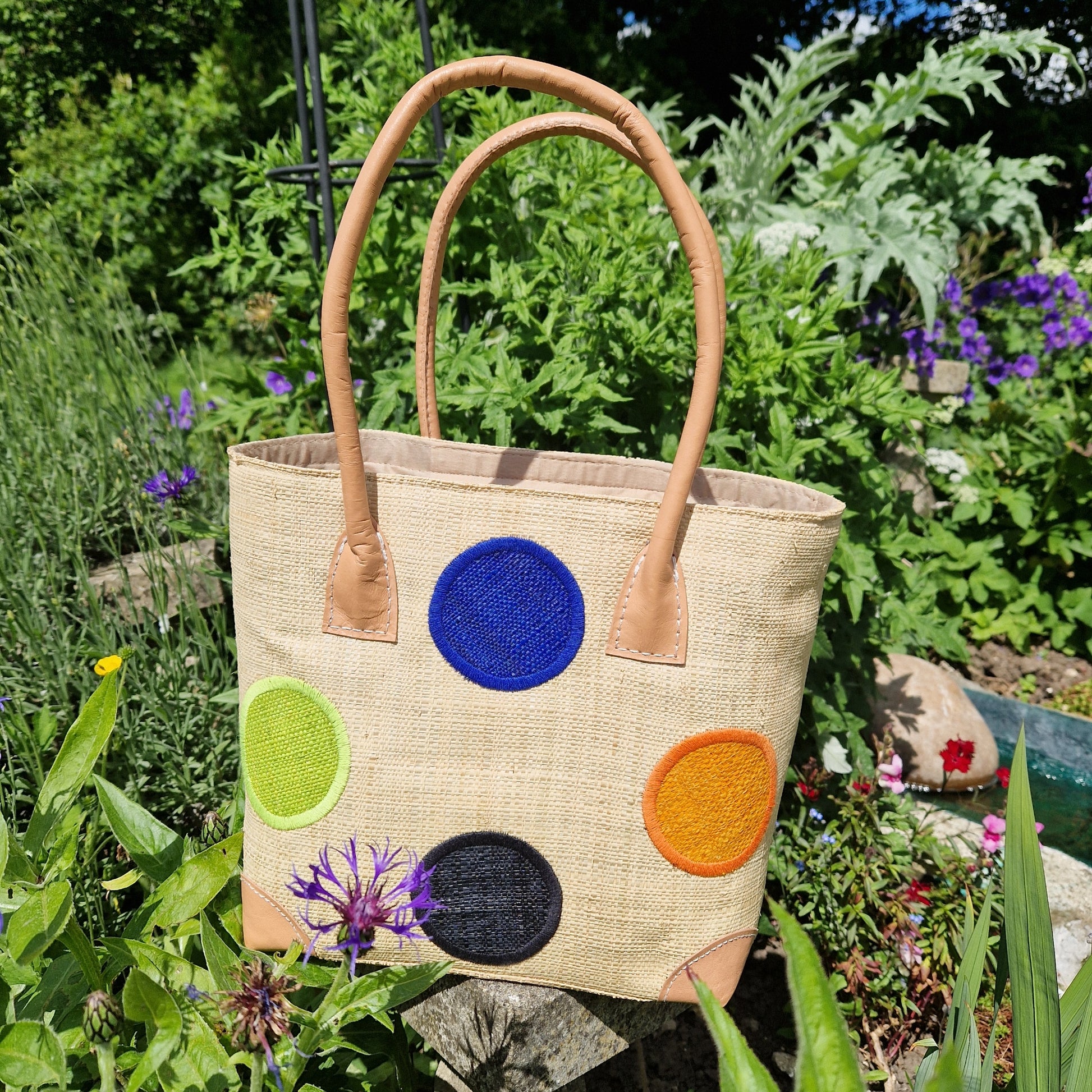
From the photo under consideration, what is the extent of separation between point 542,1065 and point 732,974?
320 millimetres

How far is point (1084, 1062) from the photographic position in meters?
0.87

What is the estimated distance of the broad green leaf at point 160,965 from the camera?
1.01 m

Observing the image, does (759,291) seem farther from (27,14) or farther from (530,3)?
(27,14)

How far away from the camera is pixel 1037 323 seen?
4.23 metres

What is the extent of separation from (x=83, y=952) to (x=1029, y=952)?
3.77 feet

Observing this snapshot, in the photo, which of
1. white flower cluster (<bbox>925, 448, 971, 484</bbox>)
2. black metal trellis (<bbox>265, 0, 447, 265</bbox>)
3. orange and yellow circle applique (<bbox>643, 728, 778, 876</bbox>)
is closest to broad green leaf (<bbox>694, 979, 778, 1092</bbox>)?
→ orange and yellow circle applique (<bbox>643, 728, 778, 876</bbox>)

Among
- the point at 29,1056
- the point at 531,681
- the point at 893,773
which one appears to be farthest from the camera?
the point at 893,773

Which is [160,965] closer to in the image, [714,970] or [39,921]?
[39,921]

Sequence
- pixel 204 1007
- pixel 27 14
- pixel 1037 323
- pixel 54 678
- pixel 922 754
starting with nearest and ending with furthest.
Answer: pixel 204 1007, pixel 54 678, pixel 922 754, pixel 1037 323, pixel 27 14

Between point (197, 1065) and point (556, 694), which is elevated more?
point (556, 694)

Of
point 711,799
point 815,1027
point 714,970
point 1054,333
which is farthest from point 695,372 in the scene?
point 1054,333

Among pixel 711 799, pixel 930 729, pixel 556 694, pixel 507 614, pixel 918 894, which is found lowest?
pixel 930 729

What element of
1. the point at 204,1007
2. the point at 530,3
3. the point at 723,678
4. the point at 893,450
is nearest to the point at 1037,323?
the point at 893,450

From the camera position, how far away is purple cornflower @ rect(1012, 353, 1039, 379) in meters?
3.78
